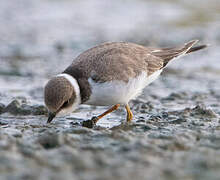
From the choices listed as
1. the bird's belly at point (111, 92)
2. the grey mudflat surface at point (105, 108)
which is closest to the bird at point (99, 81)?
the bird's belly at point (111, 92)

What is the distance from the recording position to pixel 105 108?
7797mm

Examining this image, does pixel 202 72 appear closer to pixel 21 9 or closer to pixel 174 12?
pixel 174 12

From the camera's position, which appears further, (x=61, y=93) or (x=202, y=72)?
(x=202, y=72)

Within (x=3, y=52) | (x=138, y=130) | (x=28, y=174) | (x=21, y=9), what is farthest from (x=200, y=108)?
(x=21, y=9)

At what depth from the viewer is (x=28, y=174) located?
4.01 m

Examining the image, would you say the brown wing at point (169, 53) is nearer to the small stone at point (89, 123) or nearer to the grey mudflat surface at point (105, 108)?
the grey mudflat surface at point (105, 108)

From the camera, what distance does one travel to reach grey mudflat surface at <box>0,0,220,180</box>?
4.29 m

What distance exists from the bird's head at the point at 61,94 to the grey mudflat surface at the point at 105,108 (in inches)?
11.6

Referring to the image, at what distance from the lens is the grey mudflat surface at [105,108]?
4293 mm

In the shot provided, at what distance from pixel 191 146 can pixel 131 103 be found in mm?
3087

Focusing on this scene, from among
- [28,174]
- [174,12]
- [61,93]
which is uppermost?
[174,12]

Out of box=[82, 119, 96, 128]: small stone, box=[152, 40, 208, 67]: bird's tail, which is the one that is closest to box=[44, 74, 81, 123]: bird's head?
box=[82, 119, 96, 128]: small stone

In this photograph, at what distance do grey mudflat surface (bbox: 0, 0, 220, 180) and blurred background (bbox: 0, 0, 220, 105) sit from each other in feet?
0.10

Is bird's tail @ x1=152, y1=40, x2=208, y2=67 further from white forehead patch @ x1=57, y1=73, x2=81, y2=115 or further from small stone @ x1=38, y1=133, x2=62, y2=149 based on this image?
small stone @ x1=38, y1=133, x2=62, y2=149
